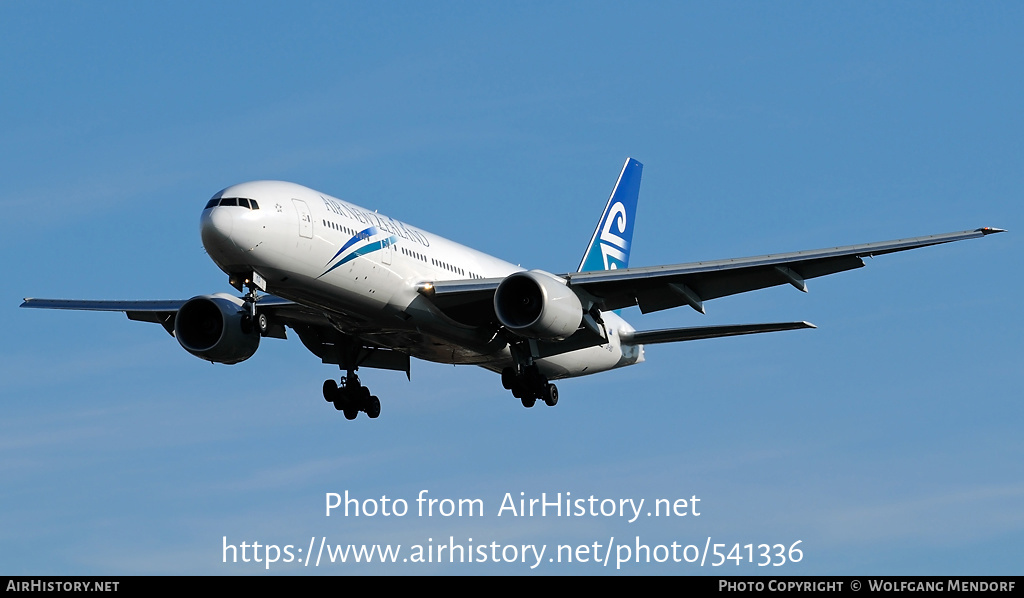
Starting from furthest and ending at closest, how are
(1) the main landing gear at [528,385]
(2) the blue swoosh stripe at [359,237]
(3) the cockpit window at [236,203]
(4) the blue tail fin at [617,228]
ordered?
1. (4) the blue tail fin at [617,228]
2. (1) the main landing gear at [528,385]
3. (2) the blue swoosh stripe at [359,237]
4. (3) the cockpit window at [236,203]

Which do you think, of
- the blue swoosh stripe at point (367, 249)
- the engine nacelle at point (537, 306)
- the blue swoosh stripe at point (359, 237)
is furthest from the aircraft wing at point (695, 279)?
the blue swoosh stripe at point (359, 237)

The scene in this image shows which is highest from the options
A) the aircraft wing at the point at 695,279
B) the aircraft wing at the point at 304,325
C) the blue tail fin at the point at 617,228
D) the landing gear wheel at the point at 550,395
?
the blue tail fin at the point at 617,228

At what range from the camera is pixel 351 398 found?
131ft

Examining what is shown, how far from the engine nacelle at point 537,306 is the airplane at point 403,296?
0.03 m

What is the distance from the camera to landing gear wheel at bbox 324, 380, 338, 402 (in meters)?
40.0

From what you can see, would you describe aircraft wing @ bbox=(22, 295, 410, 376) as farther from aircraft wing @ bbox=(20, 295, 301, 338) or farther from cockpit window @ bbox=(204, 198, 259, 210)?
cockpit window @ bbox=(204, 198, 259, 210)

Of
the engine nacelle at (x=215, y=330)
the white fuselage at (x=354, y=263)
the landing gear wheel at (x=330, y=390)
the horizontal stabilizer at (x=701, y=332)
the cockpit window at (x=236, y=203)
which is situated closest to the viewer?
the white fuselage at (x=354, y=263)

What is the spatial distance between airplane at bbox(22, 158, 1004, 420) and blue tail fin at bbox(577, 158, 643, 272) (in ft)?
20.3

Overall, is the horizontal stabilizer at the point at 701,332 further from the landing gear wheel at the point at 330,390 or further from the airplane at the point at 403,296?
the landing gear wheel at the point at 330,390

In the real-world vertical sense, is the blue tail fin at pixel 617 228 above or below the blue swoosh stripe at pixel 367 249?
above

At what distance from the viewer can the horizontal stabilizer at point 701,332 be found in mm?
35750

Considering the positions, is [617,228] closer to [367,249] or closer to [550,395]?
[550,395]
